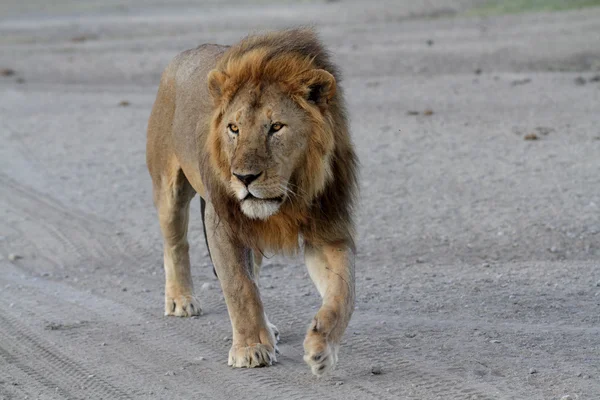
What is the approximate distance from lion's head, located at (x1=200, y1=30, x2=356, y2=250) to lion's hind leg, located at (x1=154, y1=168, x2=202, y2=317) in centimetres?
125

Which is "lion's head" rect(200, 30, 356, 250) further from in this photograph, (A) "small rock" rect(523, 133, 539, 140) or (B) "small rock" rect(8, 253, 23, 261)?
(A) "small rock" rect(523, 133, 539, 140)

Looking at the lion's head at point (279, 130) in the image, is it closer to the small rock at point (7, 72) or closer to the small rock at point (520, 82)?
the small rock at point (520, 82)

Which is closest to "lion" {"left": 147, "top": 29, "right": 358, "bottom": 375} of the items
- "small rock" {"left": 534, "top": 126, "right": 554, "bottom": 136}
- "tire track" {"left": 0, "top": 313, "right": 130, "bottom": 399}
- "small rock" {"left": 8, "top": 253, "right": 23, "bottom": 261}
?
"tire track" {"left": 0, "top": 313, "right": 130, "bottom": 399}

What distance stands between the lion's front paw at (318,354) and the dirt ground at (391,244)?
207 millimetres

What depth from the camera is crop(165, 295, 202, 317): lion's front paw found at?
224 inches

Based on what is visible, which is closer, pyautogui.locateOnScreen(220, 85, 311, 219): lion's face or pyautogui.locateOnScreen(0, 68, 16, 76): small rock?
pyautogui.locateOnScreen(220, 85, 311, 219): lion's face

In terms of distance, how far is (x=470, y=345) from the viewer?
471cm

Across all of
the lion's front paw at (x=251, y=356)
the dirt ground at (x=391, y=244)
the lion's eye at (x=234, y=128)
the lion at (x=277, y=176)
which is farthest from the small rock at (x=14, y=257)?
the lion's eye at (x=234, y=128)

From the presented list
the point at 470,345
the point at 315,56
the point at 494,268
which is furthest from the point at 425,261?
the point at 315,56

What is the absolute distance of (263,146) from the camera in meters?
4.27

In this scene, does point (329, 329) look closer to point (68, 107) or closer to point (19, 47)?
point (68, 107)

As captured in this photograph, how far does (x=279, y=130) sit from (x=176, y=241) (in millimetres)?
1694

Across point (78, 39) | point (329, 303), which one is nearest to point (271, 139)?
point (329, 303)

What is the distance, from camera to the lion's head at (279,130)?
14.0ft
